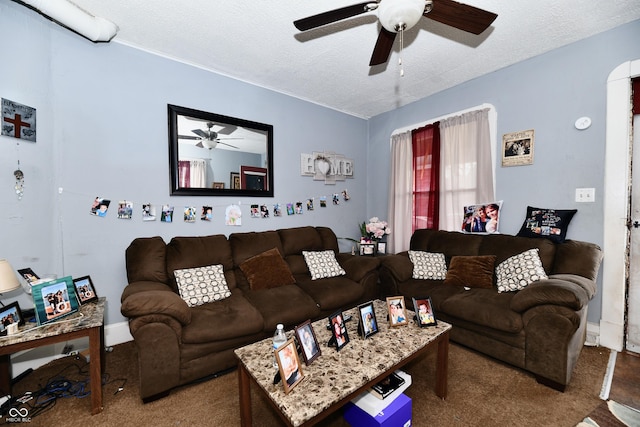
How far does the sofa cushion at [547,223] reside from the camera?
2379 mm

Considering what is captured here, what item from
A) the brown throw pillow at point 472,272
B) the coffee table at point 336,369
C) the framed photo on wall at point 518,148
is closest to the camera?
the coffee table at point 336,369

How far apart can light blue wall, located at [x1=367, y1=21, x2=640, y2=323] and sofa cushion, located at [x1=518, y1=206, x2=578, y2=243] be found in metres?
0.09

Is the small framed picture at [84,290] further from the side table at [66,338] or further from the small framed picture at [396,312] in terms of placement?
the small framed picture at [396,312]

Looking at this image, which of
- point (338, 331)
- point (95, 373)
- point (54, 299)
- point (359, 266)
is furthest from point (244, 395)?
point (359, 266)

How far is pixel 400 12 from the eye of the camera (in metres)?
1.38

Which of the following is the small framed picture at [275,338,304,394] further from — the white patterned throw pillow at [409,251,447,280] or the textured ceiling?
the textured ceiling

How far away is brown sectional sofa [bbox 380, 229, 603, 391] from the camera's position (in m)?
1.72

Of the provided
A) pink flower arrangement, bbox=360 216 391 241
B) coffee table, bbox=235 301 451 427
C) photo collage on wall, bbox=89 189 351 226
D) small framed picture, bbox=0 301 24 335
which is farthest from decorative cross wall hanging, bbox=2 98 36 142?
pink flower arrangement, bbox=360 216 391 241

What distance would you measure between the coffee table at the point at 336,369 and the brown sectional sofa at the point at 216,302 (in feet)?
1.62

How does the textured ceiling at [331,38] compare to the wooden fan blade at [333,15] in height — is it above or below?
above

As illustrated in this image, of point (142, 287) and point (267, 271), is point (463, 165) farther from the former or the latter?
point (142, 287)

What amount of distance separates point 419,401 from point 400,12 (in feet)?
7.22

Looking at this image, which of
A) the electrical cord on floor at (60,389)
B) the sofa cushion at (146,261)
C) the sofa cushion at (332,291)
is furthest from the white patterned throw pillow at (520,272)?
the electrical cord on floor at (60,389)

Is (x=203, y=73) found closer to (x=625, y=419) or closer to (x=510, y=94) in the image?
(x=510, y=94)
